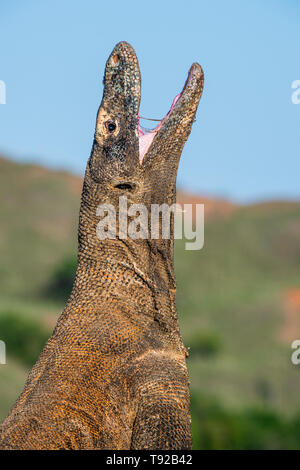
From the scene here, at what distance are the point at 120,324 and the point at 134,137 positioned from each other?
192cm

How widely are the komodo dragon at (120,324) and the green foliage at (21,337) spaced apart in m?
51.1

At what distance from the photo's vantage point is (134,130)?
980 cm

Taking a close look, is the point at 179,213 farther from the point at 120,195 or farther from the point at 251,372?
the point at 251,372

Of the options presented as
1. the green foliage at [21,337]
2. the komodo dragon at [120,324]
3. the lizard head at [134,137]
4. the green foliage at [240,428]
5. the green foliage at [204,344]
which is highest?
the green foliage at [204,344]

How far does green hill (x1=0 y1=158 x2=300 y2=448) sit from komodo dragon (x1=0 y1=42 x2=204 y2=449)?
35.3m

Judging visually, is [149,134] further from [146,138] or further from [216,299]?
[216,299]

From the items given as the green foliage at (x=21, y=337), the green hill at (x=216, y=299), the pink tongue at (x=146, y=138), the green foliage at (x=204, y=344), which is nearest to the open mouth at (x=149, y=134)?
the pink tongue at (x=146, y=138)

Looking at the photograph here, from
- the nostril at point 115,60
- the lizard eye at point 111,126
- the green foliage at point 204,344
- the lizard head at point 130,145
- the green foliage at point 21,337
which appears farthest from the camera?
the green foliage at point 204,344

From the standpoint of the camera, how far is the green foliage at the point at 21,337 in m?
60.4

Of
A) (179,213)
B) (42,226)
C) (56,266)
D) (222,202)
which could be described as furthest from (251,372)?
(179,213)

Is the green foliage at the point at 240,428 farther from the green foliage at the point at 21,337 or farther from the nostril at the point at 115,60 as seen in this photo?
the nostril at the point at 115,60

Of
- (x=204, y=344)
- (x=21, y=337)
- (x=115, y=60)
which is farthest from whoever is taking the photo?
(x=204, y=344)

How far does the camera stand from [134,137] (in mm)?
9781

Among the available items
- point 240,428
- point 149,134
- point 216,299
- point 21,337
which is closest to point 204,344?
point 216,299
